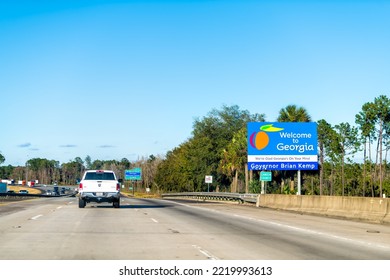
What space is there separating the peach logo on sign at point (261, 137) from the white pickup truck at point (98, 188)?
15.0 metres

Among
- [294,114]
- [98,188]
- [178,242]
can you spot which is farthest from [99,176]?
[294,114]

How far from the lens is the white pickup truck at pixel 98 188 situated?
97.2 feet

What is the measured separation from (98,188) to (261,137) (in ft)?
54.0

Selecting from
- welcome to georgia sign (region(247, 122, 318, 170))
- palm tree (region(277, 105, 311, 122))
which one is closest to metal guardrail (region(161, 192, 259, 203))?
welcome to georgia sign (region(247, 122, 318, 170))

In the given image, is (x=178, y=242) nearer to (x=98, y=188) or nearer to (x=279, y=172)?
(x=98, y=188)

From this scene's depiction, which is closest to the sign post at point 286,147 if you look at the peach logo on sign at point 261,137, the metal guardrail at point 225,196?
the peach logo on sign at point 261,137

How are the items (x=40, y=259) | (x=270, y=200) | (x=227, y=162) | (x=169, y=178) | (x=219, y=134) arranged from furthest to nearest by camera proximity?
(x=169, y=178) → (x=219, y=134) → (x=227, y=162) → (x=270, y=200) → (x=40, y=259)

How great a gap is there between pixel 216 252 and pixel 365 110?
81485mm

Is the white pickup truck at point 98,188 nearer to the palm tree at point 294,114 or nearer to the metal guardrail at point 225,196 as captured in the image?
the metal guardrail at point 225,196

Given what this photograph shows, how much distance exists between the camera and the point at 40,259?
1112 cm

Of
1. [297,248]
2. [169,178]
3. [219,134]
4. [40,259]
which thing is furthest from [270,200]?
[169,178]
